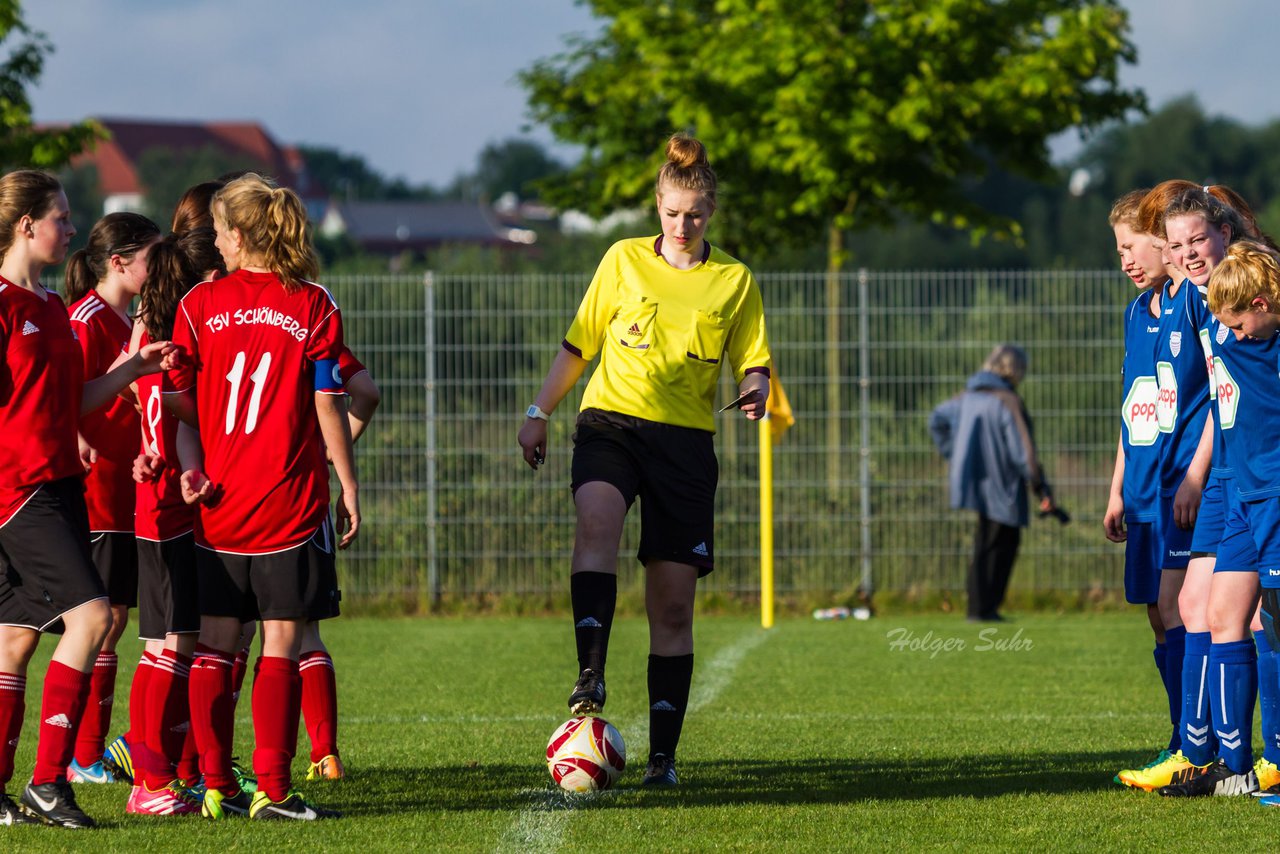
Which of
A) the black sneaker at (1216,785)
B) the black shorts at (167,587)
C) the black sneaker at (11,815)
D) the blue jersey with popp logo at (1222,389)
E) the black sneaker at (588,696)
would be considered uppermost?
the blue jersey with popp logo at (1222,389)

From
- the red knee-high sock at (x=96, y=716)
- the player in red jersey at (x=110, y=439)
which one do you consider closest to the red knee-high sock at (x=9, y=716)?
the player in red jersey at (x=110, y=439)

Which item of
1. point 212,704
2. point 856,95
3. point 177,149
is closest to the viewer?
point 212,704

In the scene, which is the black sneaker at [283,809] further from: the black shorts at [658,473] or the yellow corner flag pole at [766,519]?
the yellow corner flag pole at [766,519]

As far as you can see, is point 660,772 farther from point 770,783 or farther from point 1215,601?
point 1215,601

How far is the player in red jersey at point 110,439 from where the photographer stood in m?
5.83

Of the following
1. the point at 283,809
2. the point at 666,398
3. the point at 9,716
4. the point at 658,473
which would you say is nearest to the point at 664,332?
the point at 666,398

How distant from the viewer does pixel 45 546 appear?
4949 millimetres

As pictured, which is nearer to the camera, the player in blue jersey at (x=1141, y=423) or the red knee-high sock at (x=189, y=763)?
the red knee-high sock at (x=189, y=763)

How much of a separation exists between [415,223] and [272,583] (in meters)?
105

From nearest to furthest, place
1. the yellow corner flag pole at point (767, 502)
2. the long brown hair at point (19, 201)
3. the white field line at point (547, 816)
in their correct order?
the white field line at point (547, 816) < the long brown hair at point (19, 201) < the yellow corner flag pole at point (767, 502)

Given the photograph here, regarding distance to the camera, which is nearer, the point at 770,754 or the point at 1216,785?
the point at 1216,785

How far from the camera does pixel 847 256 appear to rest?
46.8 ft

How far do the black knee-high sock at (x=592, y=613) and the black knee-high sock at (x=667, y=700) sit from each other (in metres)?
0.41

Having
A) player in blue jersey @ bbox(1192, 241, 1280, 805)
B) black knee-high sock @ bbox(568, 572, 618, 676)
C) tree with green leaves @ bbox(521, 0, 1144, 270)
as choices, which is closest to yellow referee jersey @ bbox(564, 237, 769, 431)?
black knee-high sock @ bbox(568, 572, 618, 676)
